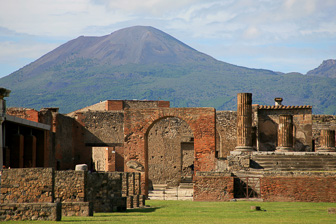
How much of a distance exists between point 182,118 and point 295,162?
6004 mm

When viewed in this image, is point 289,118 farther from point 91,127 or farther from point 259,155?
point 91,127


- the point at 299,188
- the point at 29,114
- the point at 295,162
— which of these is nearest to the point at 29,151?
the point at 29,114

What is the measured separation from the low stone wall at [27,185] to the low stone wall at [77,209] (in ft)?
2.98

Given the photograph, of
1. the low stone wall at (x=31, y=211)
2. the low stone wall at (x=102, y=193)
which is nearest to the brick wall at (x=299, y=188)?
the low stone wall at (x=102, y=193)

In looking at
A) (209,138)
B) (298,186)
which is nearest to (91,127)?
(209,138)

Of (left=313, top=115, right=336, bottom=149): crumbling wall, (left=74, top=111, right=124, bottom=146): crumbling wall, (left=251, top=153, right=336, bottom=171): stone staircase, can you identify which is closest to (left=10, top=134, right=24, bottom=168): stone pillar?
(left=74, top=111, right=124, bottom=146): crumbling wall

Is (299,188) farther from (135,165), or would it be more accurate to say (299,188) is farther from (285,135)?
(285,135)

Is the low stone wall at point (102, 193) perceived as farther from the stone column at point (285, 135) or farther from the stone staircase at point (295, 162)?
the stone column at point (285, 135)

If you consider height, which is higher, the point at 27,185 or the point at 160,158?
the point at 160,158

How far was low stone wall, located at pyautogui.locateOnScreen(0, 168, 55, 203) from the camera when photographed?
15.7 metres

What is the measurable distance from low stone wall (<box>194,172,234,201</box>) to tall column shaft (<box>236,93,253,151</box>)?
5.87m

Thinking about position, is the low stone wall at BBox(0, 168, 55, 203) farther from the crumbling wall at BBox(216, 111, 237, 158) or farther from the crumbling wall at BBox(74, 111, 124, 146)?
the crumbling wall at BBox(216, 111, 237, 158)

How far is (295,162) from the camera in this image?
99.7 feet

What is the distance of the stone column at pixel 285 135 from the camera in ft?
112
